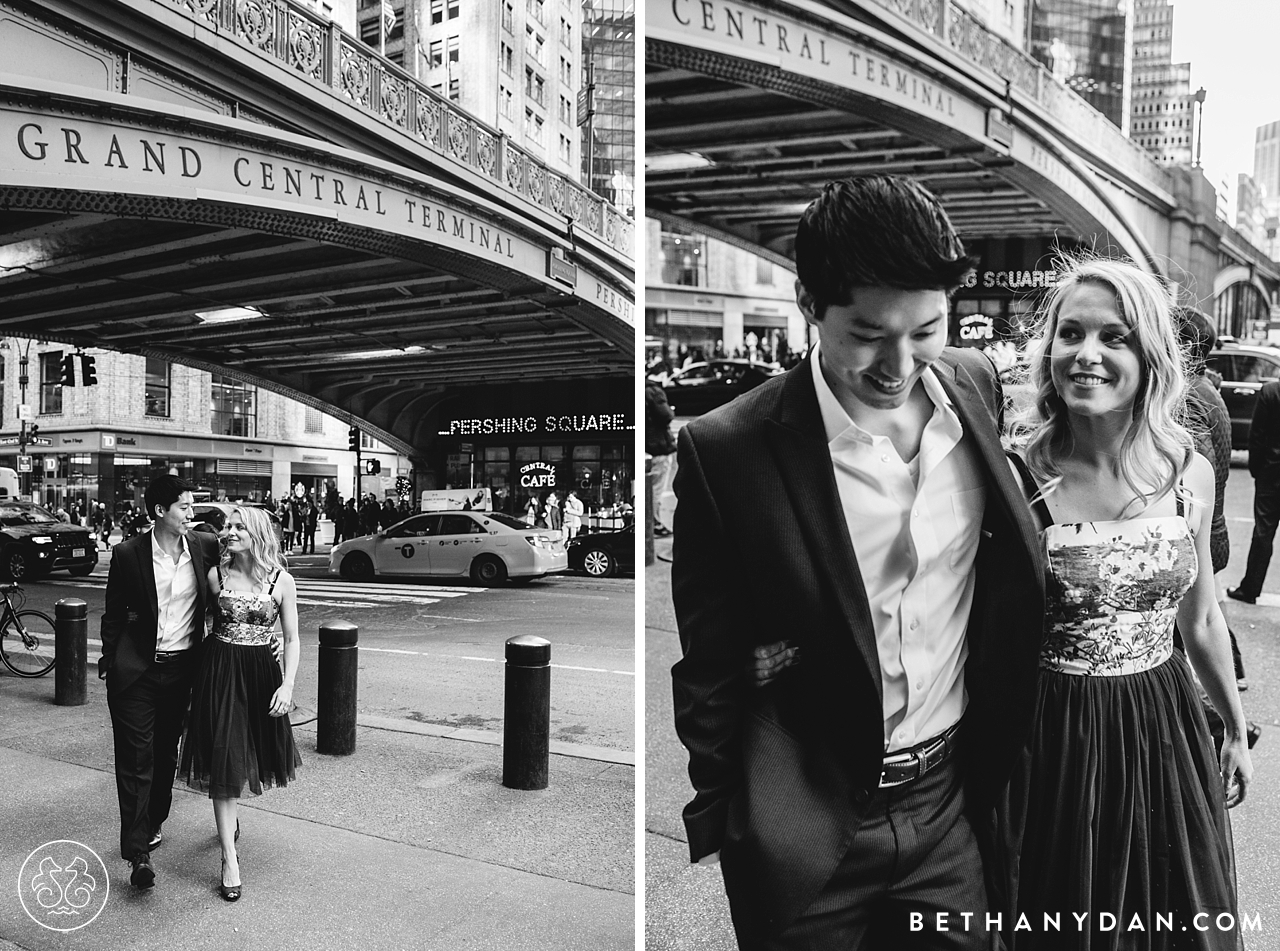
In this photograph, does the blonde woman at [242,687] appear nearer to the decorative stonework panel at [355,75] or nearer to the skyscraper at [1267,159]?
the decorative stonework panel at [355,75]

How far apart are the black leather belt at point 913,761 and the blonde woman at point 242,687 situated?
1.62m

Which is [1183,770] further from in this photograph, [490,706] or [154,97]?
[154,97]

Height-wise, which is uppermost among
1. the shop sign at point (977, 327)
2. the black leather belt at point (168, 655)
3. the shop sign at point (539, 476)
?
the shop sign at point (977, 327)

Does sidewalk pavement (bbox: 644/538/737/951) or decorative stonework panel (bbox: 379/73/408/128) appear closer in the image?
decorative stonework panel (bbox: 379/73/408/128)

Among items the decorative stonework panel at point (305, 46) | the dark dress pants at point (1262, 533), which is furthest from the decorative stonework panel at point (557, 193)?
the dark dress pants at point (1262, 533)

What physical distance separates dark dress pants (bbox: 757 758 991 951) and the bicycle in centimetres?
178

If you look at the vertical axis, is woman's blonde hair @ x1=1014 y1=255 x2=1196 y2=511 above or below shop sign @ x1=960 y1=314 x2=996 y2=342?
below

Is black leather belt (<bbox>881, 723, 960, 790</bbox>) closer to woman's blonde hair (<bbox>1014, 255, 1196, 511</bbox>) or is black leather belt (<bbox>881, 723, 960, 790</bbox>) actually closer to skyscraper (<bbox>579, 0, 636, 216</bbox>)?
woman's blonde hair (<bbox>1014, 255, 1196, 511</bbox>)

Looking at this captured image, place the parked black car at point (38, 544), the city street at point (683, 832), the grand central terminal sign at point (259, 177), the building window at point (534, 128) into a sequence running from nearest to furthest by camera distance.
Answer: the grand central terminal sign at point (259, 177)
the parked black car at point (38, 544)
the city street at point (683, 832)
the building window at point (534, 128)

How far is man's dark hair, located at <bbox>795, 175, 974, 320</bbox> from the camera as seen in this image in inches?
50.1

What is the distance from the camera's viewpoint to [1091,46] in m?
3.00

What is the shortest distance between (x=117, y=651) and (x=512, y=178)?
1.64m

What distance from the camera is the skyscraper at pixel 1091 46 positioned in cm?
282

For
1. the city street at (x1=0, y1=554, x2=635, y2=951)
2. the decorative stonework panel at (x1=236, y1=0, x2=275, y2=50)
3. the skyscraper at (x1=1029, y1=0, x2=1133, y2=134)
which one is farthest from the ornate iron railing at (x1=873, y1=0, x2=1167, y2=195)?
the decorative stonework panel at (x1=236, y1=0, x2=275, y2=50)
